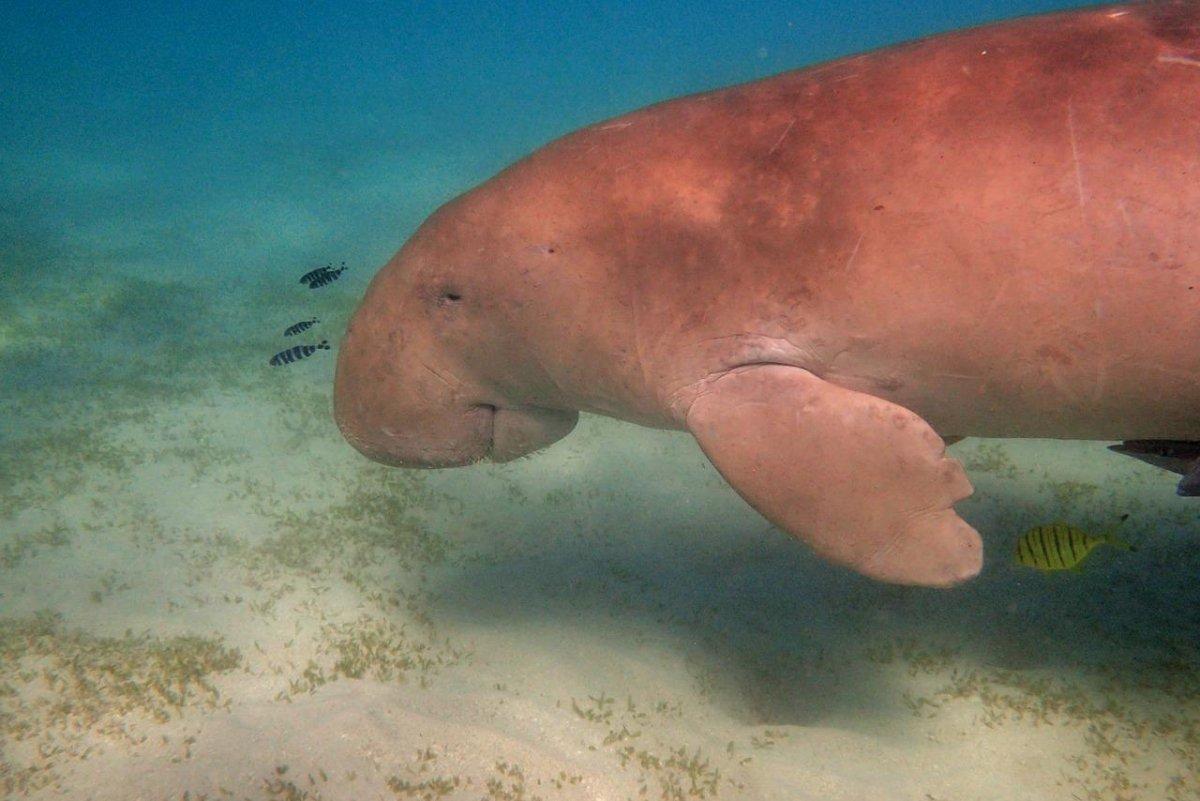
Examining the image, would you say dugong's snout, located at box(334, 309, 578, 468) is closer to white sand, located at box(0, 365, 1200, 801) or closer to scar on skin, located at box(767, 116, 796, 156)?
white sand, located at box(0, 365, 1200, 801)

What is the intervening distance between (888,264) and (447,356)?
220 centimetres

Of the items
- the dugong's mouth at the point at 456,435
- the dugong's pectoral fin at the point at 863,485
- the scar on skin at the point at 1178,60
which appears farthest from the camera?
the dugong's mouth at the point at 456,435

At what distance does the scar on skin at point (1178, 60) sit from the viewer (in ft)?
7.70

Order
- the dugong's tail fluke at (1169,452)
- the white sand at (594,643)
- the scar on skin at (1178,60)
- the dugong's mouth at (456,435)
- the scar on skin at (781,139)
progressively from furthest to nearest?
the dugong's mouth at (456,435), the white sand at (594,643), the dugong's tail fluke at (1169,452), the scar on skin at (781,139), the scar on skin at (1178,60)

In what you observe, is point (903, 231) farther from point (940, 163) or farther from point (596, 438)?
point (596, 438)

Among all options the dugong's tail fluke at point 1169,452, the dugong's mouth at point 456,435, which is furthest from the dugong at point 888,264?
the dugong's mouth at point 456,435

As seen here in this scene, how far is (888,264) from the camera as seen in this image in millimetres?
2609

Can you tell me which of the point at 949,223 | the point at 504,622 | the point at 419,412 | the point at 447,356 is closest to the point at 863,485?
the point at 949,223

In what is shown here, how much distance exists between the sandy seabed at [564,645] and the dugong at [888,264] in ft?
5.55

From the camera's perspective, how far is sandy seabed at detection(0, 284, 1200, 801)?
11.1 ft

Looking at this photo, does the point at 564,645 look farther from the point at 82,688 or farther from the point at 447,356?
the point at 82,688

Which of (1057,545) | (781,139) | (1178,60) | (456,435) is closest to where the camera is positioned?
(1178,60)

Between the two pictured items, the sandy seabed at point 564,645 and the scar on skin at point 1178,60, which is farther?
the sandy seabed at point 564,645

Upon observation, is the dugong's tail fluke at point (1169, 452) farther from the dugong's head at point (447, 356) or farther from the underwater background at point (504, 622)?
the dugong's head at point (447, 356)
